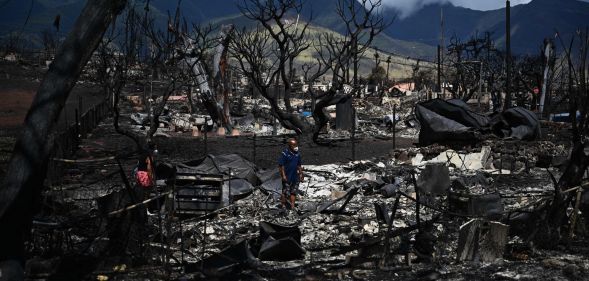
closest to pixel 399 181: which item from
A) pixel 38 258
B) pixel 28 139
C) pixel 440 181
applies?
pixel 440 181

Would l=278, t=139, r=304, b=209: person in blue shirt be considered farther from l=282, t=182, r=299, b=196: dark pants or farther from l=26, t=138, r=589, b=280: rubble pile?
l=26, t=138, r=589, b=280: rubble pile

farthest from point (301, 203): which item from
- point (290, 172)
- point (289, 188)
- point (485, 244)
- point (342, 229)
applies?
point (485, 244)

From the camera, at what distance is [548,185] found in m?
11.5

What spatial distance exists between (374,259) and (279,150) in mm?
10751

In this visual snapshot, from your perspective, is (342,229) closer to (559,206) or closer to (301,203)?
(301,203)

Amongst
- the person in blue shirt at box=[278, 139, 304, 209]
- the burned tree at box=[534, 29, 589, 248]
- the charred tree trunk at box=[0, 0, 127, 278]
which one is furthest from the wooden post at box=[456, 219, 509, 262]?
the charred tree trunk at box=[0, 0, 127, 278]

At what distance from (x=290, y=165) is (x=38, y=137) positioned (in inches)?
229

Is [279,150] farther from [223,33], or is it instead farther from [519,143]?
[223,33]

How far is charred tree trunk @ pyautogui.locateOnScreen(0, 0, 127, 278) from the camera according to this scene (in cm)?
434

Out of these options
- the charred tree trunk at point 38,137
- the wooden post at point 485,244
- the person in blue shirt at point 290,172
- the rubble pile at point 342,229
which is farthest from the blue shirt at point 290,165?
the charred tree trunk at point 38,137

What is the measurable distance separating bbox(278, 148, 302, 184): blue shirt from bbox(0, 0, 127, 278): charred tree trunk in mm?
5557

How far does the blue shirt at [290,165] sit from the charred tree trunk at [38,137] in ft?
18.2

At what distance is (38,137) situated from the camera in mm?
4375

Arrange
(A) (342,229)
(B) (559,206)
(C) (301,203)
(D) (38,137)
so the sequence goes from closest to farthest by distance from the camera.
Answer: (D) (38,137), (B) (559,206), (A) (342,229), (C) (301,203)
